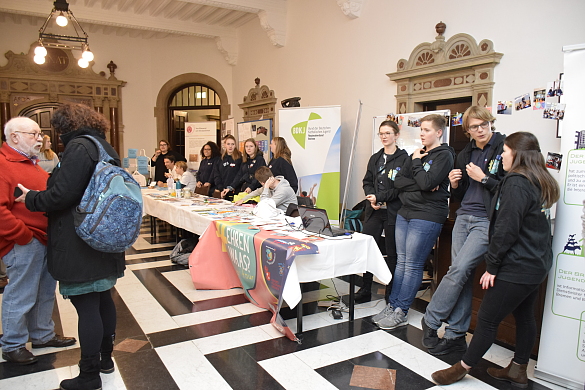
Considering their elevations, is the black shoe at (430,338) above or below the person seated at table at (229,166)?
below

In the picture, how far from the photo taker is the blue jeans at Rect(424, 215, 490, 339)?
2.58 m

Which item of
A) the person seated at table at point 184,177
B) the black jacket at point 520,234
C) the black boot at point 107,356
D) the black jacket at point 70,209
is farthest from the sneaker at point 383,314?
the person seated at table at point 184,177

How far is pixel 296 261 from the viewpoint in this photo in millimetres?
2756

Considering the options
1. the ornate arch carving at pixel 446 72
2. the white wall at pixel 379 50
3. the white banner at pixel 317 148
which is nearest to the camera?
the white wall at pixel 379 50

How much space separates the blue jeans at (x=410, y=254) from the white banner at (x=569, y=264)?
0.77 m

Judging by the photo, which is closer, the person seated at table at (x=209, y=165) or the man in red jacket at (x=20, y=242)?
the man in red jacket at (x=20, y=242)

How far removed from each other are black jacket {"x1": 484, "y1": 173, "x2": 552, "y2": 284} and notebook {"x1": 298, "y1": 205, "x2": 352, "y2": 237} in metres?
1.18

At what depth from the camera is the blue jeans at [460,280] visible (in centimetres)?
258

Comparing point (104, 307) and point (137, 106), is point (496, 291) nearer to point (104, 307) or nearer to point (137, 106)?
point (104, 307)

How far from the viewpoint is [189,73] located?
10.2m

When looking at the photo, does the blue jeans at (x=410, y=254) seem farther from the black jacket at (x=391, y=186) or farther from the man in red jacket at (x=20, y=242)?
the man in red jacket at (x=20, y=242)

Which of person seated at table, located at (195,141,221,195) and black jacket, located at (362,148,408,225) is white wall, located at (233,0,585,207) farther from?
person seated at table, located at (195,141,221,195)

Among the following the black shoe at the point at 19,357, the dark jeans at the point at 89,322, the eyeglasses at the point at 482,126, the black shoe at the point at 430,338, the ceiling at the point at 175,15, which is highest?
the ceiling at the point at 175,15

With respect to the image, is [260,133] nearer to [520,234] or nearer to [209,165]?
[209,165]
